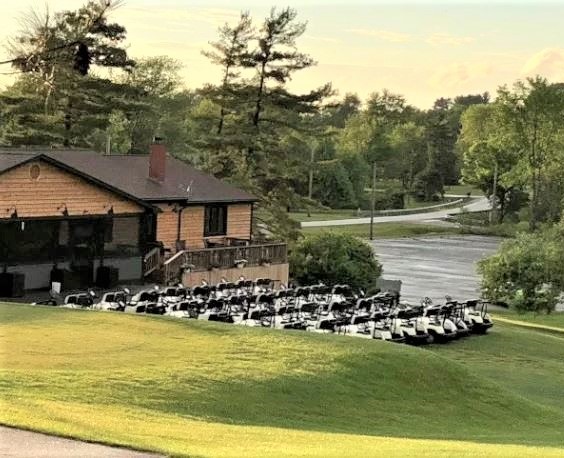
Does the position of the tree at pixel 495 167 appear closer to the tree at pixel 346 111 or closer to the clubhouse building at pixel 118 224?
the tree at pixel 346 111

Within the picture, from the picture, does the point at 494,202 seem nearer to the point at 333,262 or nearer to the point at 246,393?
the point at 333,262

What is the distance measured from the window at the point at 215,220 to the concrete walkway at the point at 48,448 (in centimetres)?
2690

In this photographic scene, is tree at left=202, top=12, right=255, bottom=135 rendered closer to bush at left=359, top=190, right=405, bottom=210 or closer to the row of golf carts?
the row of golf carts

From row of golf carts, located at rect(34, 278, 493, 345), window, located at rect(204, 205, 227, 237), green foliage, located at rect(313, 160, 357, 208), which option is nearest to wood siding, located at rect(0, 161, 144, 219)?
row of golf carts, located at rect(34, 278, 493, 345)

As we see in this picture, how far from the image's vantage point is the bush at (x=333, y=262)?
39.2 meters

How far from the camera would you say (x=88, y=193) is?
30.1 meters

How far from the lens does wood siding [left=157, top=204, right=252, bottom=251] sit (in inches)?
1357

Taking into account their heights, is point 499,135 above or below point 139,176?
above

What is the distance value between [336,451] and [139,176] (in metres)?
25.7

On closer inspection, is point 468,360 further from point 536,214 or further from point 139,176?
point 536,214

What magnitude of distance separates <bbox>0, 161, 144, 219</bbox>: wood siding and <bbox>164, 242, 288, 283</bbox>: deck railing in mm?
2466

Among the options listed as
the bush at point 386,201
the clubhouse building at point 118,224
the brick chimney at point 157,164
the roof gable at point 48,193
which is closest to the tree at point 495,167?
A: the bush at point 386,201

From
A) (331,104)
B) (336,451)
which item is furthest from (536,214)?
(336,451)

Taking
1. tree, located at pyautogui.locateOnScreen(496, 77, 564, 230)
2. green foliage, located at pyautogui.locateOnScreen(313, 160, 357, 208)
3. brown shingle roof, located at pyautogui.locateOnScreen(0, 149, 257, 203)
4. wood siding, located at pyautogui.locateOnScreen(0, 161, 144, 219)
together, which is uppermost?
tree, located at pyautogui.locateOnScreen(496, 77, 564, 230)
